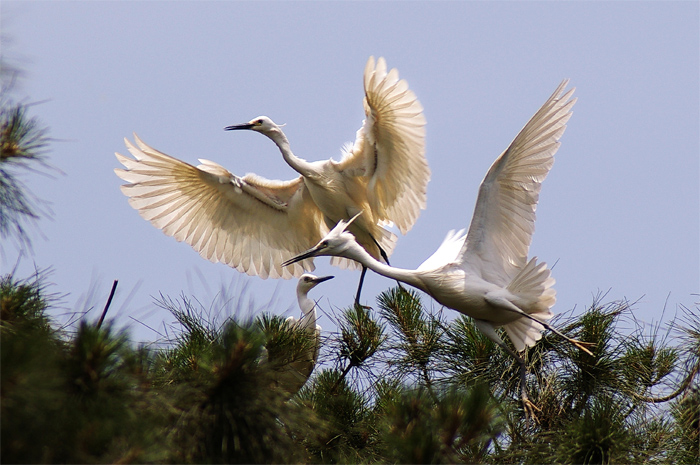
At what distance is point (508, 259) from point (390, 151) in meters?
1.43

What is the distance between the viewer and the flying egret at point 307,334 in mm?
4781

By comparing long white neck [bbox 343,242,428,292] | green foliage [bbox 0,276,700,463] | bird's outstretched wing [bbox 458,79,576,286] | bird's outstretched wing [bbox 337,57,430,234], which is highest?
bird's outstretched wing [bbox 337,57,430,234]

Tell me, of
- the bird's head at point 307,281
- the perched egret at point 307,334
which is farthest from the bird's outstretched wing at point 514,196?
the bird's head at point 307,281

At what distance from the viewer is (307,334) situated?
5086mm

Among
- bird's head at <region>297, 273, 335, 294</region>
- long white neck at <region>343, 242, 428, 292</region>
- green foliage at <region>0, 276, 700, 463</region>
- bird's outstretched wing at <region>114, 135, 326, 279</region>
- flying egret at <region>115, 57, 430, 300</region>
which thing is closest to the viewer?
green foliage at <region>0, 276, 700, 463</region>

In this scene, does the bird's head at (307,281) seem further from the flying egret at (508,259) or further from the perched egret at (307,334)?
the flying egret at (508,259)

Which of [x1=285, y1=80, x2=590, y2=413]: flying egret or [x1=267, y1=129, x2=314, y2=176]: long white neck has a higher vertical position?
[x1=267, y1=129, x2=314, y2=176]: long white neck

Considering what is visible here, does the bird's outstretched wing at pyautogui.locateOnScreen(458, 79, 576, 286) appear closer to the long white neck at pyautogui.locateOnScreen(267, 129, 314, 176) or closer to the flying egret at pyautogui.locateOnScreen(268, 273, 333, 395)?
the flying egret at pyautogui.locateOnScreen(268, 273, 333, 395)

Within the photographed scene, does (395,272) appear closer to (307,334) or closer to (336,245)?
(336,245)

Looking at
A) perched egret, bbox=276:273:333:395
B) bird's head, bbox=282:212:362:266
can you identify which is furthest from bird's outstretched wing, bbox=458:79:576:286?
perched egret, bbox=276:273:333:395

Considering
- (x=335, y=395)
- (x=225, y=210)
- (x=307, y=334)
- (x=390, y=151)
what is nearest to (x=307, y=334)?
(x=307, y=334)

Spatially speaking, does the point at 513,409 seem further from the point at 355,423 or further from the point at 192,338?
the point at 192,338

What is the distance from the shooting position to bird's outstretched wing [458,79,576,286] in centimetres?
560

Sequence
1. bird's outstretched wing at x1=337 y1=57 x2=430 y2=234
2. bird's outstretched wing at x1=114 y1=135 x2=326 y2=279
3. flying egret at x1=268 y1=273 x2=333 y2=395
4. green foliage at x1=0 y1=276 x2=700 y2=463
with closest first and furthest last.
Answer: green foliage at x1=0 y1=276 x2=700 y2=463, flying egret at x1=268 y1=273 x2=333 y2=395, bird's outstretched wing at x1=337 y1=57 x2=430 y2=234, bird's outstretched wing at x1=114 y1=135 x2=326 y2=279
